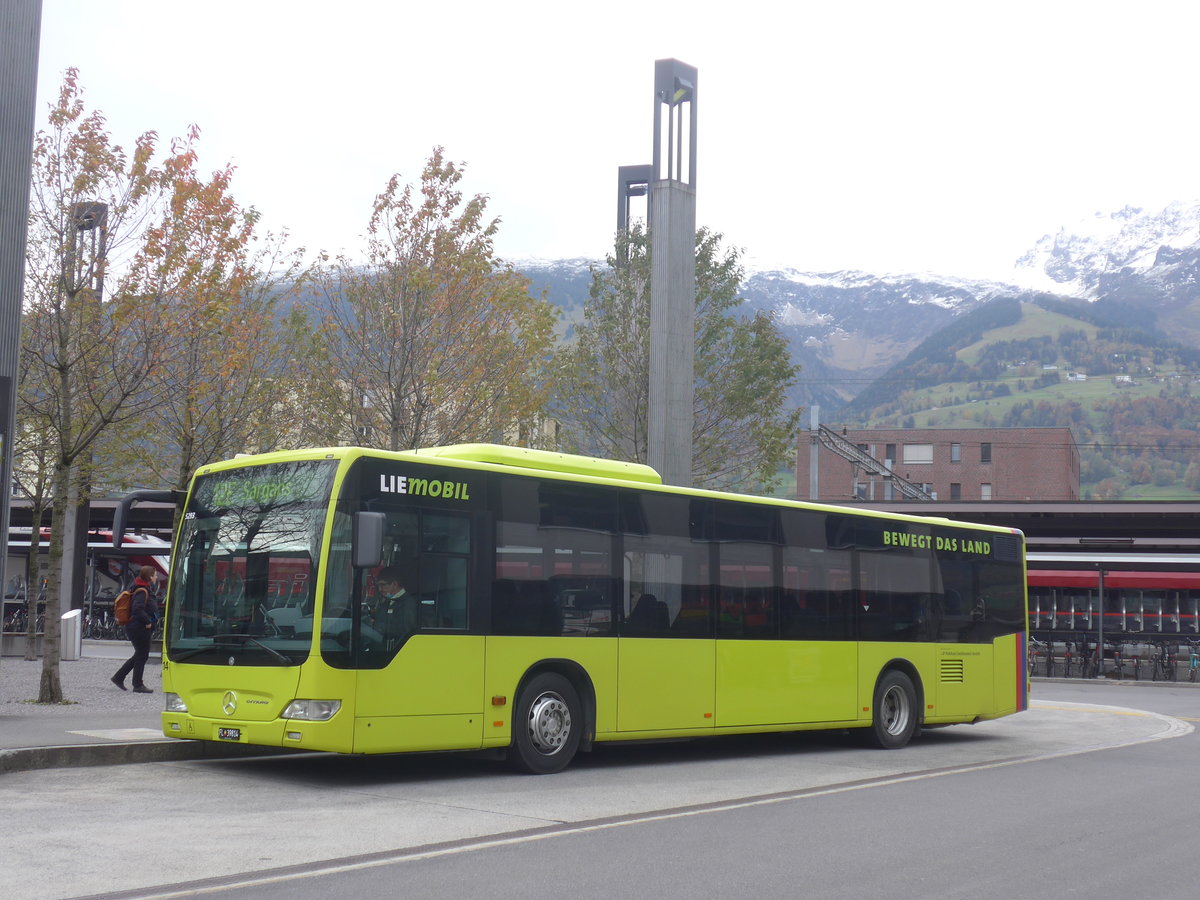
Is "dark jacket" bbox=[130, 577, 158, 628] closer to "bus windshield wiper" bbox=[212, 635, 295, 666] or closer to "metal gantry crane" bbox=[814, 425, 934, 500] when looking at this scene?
"bus windshield wiper" bbox=[212, 635, 295, 666]

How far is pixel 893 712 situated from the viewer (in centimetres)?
1691

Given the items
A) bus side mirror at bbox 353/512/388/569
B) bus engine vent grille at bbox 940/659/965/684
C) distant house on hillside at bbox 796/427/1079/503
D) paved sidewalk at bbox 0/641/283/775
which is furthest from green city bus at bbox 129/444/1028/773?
distant house on hillside at bbox 796/427/1079/503

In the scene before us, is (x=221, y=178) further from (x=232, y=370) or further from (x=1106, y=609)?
(x=1106, y=609)

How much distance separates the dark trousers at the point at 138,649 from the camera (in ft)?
63.7

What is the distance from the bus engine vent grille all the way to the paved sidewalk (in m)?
8.80

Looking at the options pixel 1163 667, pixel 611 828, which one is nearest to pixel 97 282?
pixel 611 828

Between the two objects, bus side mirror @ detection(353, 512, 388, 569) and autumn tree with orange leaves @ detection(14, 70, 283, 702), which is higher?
autumn tree with orange leaves @ detection(14, 70, 283, 702)

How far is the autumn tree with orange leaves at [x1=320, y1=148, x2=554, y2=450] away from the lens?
76.7 ft

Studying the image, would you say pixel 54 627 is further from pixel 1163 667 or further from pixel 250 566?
pixel 1163 667

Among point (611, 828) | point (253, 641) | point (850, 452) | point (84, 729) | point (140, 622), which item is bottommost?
point (611, 828)

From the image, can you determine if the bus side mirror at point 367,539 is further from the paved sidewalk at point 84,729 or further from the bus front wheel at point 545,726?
the paved sidewalk at point 84,729

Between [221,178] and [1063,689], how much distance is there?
23.8 meters

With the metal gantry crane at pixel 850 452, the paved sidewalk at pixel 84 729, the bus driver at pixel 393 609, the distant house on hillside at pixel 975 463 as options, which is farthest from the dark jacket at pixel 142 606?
the distant house on hillside at pixel 975 463

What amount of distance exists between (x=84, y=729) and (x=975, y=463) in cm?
11529
